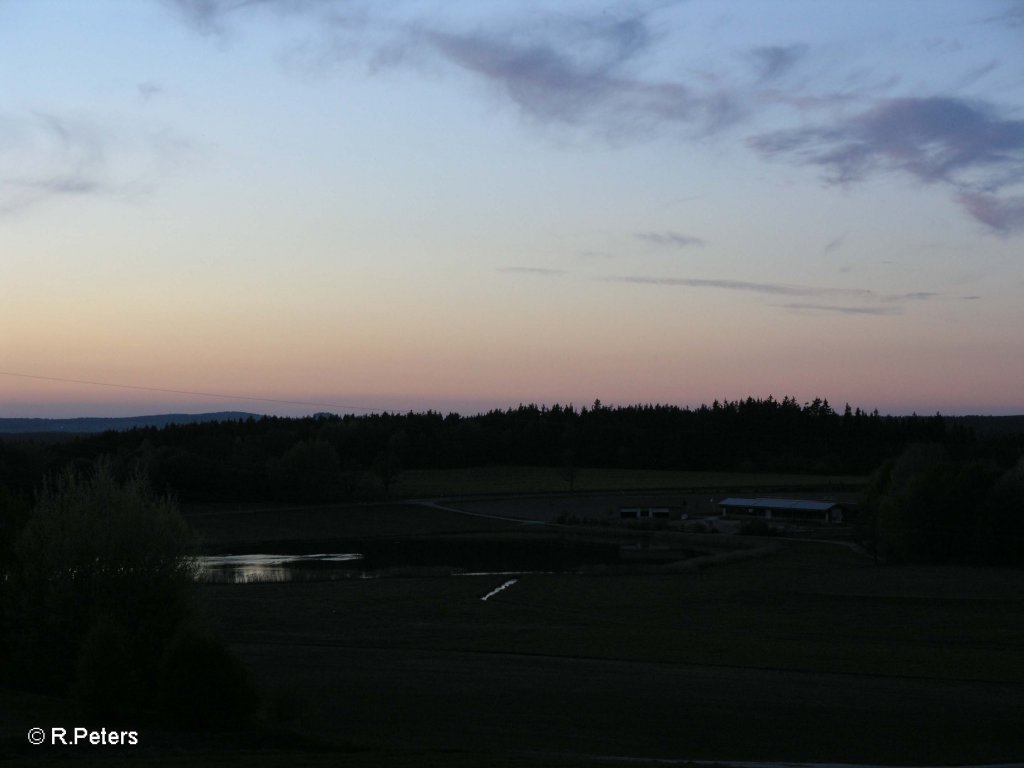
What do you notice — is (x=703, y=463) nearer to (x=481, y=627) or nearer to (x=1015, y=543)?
(x=1015, y=543)

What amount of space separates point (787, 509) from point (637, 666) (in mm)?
68948

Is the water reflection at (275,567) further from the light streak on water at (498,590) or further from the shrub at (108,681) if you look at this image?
the shrub at (108,681)

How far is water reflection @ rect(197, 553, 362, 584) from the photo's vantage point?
61531mm

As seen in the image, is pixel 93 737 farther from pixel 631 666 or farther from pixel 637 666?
pixel 637 666

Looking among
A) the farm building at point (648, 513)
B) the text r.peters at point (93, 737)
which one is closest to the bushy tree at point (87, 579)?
the text r.peters at point (93, 737)

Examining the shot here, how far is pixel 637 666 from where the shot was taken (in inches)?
1236

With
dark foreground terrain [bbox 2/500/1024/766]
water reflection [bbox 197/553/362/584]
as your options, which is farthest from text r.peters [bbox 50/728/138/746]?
water reflection [bbox 197/553/362/584]

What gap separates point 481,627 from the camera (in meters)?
40.6

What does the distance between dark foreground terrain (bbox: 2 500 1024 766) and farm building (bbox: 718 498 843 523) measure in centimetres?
3370

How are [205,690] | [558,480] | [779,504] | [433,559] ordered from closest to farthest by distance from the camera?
[205,690]
[433,559]
[779,504]
[558,480]

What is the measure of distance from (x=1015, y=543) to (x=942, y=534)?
407cm

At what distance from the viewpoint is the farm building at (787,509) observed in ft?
316

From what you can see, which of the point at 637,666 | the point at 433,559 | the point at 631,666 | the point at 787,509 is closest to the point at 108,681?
the point at 631,666

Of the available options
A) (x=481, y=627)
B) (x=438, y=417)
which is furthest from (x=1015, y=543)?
(x=438, y=417)
